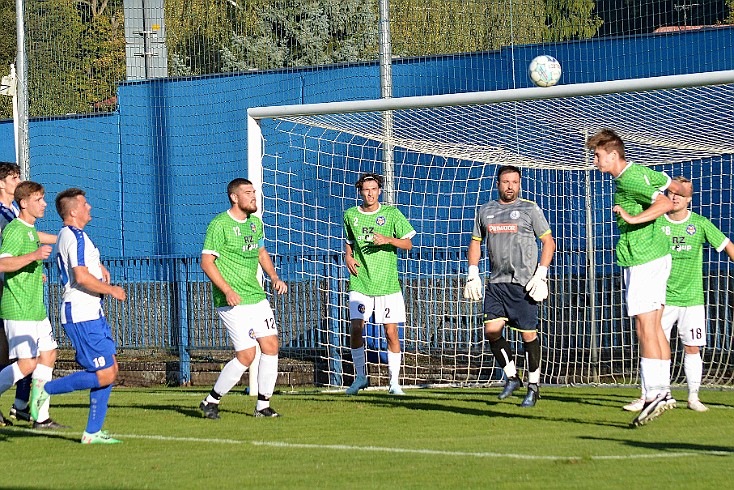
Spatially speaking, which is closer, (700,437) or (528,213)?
(700,437)

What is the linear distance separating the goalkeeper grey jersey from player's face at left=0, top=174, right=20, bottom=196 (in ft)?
13.4

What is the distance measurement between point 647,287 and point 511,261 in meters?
2.10

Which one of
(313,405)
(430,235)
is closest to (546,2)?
(430,235)

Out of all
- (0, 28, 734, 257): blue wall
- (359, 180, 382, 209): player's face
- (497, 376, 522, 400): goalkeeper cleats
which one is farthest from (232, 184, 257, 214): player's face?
(0, 28, 734, 257): blue wall

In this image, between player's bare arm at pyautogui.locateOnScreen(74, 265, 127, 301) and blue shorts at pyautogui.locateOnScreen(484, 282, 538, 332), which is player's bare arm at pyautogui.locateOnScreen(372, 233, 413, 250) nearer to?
blue shorts at pyautogui.locateOnScreen(484, 282, 538, 332)

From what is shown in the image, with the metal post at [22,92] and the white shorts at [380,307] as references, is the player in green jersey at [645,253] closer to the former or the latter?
the white shorts at [380,307]

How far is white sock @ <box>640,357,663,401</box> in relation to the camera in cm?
892

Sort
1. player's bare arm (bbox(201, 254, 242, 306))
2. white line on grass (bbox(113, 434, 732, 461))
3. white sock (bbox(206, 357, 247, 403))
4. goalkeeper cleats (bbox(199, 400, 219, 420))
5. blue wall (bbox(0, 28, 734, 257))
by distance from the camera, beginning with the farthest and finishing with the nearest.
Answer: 1. blue wall (bbox(0, 28, 734, 257))
2. goalkeeper cleats (bbox(199, 400, 219, 420))
3. white sock (bbox(206, 357, 247, 403))
4. player's bare arm (bbox(201, 254, 242, 306))
5. white line on grass (bbox(113, 434, 732, 461))

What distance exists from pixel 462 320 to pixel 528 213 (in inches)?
138

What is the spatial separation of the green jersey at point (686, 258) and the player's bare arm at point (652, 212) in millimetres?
1724

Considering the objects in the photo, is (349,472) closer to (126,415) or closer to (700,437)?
(700,437)

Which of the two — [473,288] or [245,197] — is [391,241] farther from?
[245,197]

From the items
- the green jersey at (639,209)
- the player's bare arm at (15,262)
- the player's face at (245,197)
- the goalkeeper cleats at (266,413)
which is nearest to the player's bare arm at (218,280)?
the player's face at (245,197)

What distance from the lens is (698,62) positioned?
16.1 m
